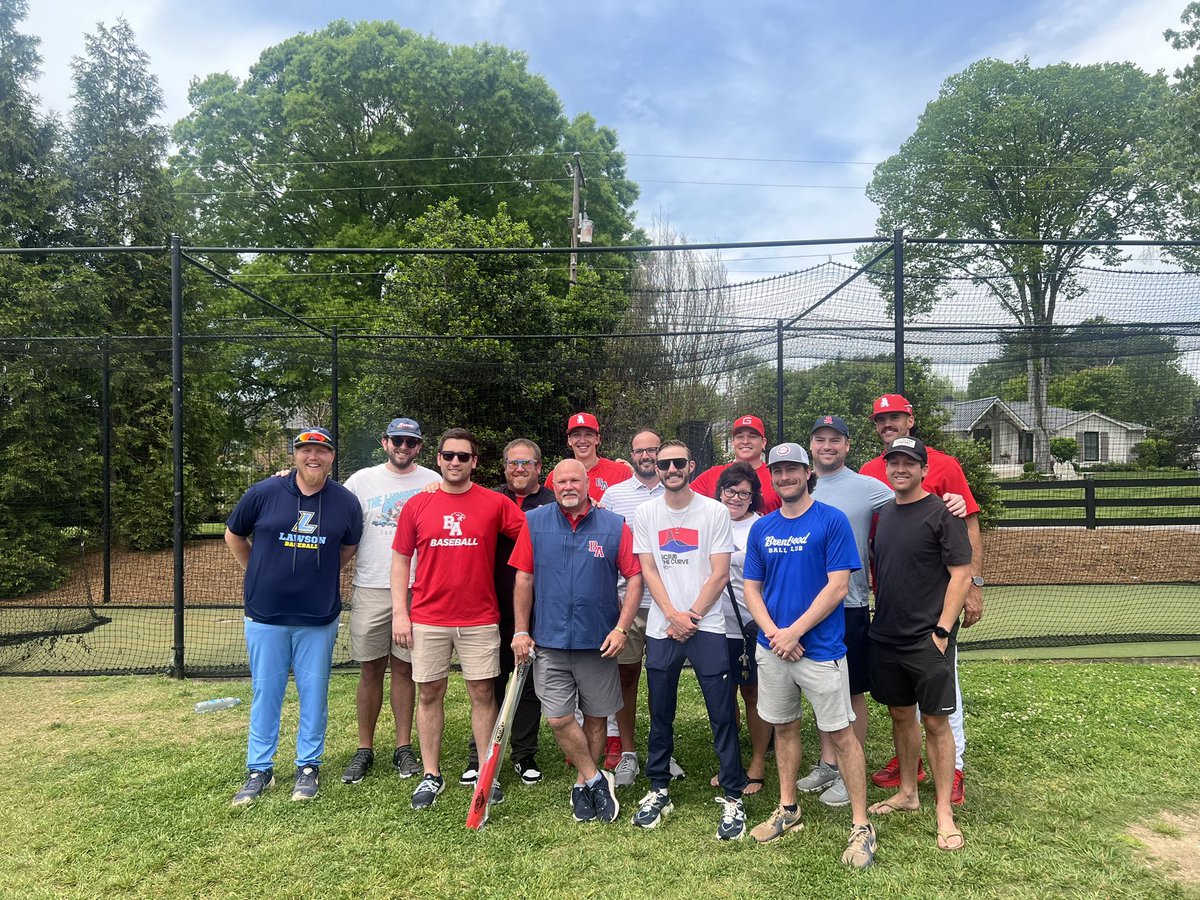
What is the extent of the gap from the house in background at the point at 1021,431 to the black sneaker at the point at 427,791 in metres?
8.61

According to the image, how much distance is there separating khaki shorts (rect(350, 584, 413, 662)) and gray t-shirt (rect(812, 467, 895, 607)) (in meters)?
2.12

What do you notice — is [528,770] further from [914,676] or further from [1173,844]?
[1173,844]

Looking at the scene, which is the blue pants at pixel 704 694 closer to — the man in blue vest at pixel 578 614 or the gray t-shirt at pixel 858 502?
the man in blue vest at pixel 578 614

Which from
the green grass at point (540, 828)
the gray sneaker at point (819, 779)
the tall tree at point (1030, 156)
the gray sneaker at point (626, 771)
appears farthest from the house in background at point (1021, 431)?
the tall tree at point (1030, 156)

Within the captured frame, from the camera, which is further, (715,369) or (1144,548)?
(1144,548)

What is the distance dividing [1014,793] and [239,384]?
604 inches

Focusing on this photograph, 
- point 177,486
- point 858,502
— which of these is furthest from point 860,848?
point 177,486

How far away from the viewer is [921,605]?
272 cm

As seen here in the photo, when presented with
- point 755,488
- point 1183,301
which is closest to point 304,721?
point 755,488

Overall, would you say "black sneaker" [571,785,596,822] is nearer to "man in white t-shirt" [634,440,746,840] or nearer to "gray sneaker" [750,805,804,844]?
"man in white t-shirt" [634,440,746,840]

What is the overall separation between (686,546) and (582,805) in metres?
1.19

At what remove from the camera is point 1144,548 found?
955 cm

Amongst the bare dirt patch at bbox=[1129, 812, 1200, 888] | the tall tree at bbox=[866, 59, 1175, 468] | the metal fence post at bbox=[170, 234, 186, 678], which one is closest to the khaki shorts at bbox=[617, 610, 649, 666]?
the bare dirt patch at bbox=[1129, 812, 1200, 888]

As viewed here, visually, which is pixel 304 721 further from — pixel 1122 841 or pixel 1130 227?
pixel 1130 227
